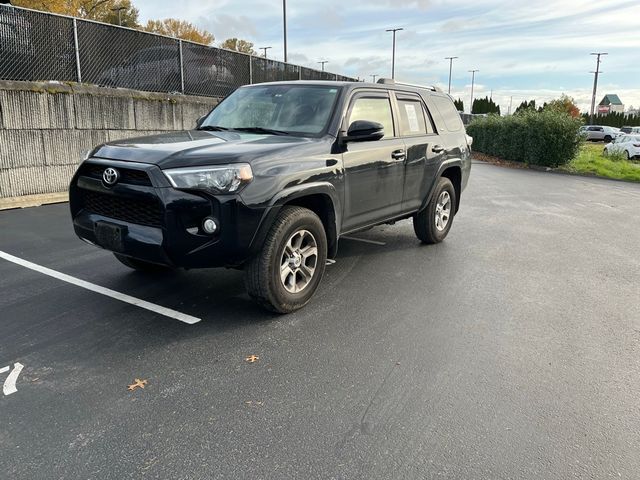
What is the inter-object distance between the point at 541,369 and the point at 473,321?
84cm

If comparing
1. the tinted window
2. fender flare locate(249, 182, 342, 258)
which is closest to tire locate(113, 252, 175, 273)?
fender flare locate(249, 182, 342, 258)

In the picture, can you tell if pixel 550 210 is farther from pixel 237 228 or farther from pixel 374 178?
pixel 237 228

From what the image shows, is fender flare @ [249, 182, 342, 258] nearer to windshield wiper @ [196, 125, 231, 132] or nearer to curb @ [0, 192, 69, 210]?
windshield wiper @ [196, 125, 231, 132]

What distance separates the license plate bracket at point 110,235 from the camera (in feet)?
12.4

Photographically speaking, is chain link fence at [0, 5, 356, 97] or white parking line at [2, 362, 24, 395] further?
chain link fence at [0, 5, 356, 97]

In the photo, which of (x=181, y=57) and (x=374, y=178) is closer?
(x=374, y=178)

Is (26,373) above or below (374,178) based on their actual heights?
below

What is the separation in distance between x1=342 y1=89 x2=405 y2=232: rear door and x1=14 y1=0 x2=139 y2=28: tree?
1322 inches

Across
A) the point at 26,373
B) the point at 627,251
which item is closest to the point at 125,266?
the point at 26,373

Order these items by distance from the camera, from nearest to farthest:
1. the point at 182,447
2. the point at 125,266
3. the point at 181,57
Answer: the point at 182,447 < the point at 125,266 < the point at 181,57

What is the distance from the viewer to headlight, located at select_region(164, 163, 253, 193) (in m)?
3.55

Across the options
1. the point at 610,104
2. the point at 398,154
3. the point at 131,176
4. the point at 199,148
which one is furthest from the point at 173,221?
the point at 610,104

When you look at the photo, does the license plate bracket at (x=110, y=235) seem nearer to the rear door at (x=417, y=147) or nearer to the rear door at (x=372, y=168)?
the rear door at (x=372, y=168)

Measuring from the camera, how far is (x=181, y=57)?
12016mm
